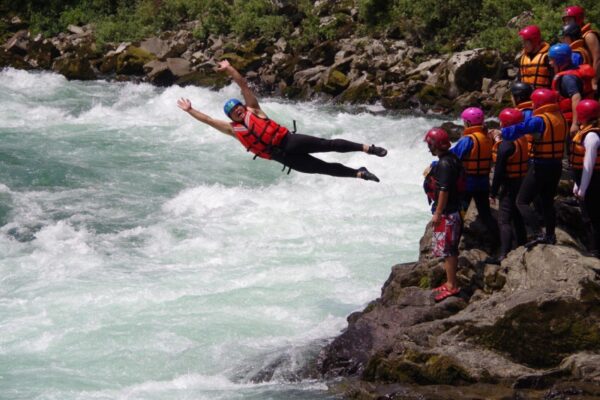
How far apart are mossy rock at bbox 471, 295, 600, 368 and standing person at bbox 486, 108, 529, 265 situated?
105 centimetres

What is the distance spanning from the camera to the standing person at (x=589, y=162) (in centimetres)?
727

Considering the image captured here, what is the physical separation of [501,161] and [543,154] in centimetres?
38

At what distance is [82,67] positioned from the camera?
26.2m

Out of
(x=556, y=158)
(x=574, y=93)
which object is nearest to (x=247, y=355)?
(x=556, y=158)

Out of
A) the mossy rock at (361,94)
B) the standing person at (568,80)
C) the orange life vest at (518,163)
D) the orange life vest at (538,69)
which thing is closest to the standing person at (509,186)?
the orange life vest at (518,163)

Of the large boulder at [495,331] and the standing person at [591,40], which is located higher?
the standing person at [591,40]

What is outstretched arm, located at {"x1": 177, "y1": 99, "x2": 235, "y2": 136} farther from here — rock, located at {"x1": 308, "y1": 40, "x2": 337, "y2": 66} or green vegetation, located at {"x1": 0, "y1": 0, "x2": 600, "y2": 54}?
rock, located at {"x1": 308, "y1": 40, "x2": 337, "y2": 66}

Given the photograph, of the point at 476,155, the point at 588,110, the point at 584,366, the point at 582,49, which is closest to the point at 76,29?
the point at 582,49

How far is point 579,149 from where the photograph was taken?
7.48m

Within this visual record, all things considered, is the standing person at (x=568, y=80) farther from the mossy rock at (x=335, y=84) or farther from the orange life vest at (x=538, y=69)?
the mossy rock at (x=335, y=84)

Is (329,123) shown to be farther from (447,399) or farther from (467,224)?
(447,399)

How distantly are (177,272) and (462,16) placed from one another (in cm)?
1686

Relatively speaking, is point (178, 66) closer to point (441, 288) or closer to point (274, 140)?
point (274, 140)

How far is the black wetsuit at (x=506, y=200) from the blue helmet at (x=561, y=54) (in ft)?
4.64
